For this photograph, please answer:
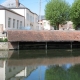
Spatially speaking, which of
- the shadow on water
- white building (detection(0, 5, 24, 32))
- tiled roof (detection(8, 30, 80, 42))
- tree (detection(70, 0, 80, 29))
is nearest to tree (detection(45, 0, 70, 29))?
tree (detection(70, 0, 80, 29))

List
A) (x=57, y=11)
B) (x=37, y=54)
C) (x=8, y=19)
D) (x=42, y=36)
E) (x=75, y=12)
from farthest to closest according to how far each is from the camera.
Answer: (x=57, y=11) < (x=75, y=12) < (x=8, y=19) < (x=42, y=36) < (x=37, y=54)

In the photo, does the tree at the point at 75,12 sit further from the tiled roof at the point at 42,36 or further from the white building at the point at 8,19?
the white building at the point at 8,19

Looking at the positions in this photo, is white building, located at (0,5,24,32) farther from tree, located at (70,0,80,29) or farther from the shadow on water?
tree, located at (70,0,80,29)

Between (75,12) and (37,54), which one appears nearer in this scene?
(37,54)

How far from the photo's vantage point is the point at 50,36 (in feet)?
96.7

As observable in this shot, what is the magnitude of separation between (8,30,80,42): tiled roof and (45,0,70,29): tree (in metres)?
10.9

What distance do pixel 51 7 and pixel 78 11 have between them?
5.86 m

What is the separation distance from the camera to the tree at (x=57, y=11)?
41.6 meters

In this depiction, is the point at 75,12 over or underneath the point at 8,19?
over

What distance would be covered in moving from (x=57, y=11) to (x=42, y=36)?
1360 centimetres

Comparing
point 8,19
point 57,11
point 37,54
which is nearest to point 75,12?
point 57,11

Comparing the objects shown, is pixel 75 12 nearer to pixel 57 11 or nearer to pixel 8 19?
pixel 57 11

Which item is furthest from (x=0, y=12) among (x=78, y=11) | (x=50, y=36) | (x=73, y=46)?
(x=78, y=11)

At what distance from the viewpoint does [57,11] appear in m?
41.5
